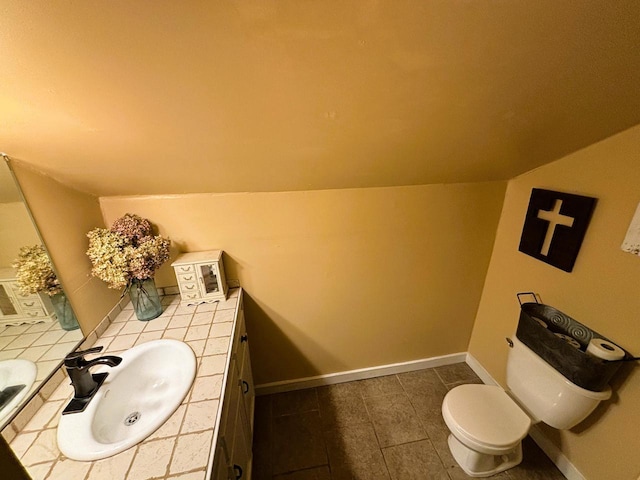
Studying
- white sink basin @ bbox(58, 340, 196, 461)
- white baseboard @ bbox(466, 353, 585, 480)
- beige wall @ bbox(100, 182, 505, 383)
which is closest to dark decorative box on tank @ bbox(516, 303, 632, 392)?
beige wall @ bbox(100, 182, 505, 383)

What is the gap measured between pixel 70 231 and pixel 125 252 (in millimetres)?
225

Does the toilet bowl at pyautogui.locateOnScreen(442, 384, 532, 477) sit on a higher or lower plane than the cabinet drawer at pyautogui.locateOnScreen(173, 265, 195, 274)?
lower

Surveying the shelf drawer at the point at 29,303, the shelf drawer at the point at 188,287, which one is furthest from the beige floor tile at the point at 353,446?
the shelf drawer at the point at 29,303

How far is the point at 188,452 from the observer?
0.70m

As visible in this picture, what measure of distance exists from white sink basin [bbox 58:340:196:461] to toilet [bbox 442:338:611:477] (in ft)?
4.31

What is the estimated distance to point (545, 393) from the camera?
1.21 metres

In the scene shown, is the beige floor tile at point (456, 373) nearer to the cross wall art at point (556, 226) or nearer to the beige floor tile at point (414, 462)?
the beige floor tile at point (414, 462)

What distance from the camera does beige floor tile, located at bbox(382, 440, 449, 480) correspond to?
138 centimetres

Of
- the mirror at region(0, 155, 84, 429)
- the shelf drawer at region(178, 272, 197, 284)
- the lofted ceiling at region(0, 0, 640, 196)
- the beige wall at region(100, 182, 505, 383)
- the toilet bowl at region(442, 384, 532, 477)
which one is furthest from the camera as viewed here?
the beige wall at region(100, 182, 505, 383)

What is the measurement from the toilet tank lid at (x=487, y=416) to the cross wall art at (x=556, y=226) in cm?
76

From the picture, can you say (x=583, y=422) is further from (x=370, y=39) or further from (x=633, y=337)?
(x=370, y=39)

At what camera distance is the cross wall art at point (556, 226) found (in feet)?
3.85

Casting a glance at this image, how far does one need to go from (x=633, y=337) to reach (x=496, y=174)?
0.92m

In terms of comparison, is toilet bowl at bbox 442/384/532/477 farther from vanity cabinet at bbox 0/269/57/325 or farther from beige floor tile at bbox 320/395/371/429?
vanity cabinet at bbox 0/269/57/325
